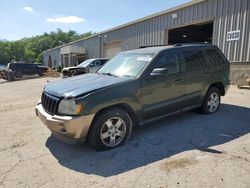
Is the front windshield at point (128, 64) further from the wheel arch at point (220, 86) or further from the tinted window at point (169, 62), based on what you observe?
the wheel arch at point (220, 86)

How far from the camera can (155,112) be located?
4441 millimetres

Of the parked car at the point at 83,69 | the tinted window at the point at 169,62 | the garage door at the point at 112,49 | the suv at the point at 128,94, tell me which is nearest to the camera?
the suv at the point at 128,94

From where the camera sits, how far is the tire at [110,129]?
3717 mm

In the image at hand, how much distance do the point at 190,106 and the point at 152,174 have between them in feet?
8.29

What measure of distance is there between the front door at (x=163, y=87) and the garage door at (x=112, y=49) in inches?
668

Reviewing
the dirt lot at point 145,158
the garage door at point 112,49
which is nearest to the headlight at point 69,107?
the dirt lot at point 145,158

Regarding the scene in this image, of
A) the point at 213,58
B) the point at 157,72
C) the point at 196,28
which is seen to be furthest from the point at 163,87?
the point at 196,28

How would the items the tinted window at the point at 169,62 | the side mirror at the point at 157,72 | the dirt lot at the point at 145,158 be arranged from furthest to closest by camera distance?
1. the tinted window at the point at 169,62
2. the side mirror at the point at 157,72
3. the dirt lot at the point at 145,158

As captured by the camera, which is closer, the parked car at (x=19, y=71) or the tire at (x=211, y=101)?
the tire at (x=211, y=101)

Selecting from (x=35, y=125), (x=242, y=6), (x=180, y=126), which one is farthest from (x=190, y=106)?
(x=242, y=6)

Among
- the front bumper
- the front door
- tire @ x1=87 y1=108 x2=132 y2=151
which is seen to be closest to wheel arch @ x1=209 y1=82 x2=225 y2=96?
the front door

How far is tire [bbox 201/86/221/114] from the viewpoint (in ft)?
18.5

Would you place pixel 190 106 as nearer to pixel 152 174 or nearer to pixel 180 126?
pixel 180 126

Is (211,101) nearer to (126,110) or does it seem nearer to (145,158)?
(126,110)
